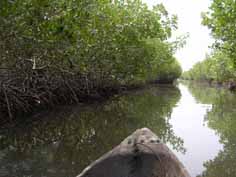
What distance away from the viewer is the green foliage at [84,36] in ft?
22.3

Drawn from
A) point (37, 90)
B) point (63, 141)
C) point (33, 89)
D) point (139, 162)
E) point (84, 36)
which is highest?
point (84, 36)

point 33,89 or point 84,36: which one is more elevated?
point 84,36

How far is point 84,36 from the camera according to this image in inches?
320

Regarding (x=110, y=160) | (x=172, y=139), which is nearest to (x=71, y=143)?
(x=172, y=139)

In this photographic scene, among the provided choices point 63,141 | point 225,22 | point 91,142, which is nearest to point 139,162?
point 91,142

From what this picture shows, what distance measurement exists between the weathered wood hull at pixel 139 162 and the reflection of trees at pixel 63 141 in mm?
Result: 1621

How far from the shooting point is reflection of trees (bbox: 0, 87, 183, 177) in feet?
15.9

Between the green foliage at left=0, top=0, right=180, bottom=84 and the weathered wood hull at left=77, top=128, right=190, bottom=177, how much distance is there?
3.73 m

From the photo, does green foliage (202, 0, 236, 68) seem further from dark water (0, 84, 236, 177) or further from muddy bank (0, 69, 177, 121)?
muddy bank (0, 69, 177, 121)

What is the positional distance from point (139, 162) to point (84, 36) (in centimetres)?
567

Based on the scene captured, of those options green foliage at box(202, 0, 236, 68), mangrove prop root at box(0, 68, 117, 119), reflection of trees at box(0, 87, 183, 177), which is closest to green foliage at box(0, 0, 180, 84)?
mangrove prop root at box(0, 68, 117, 119)

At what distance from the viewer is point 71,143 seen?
258 inches

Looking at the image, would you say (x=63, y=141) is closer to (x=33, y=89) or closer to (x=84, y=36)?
(x=84, y=36)

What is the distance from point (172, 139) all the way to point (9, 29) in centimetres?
428
